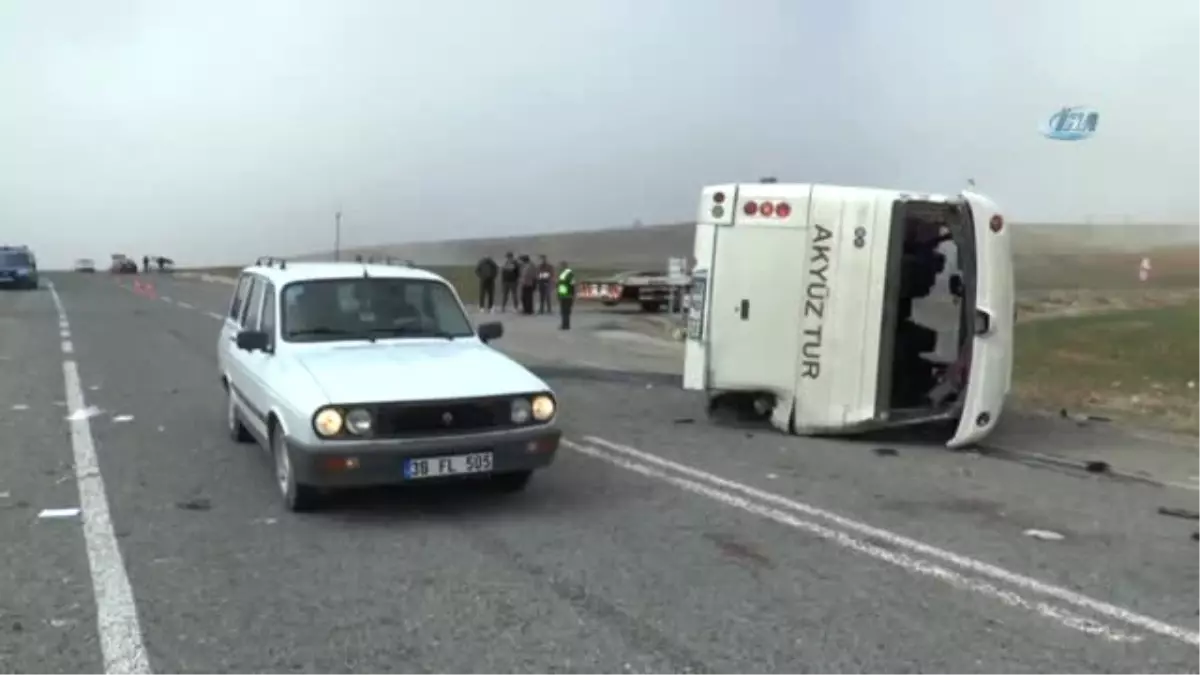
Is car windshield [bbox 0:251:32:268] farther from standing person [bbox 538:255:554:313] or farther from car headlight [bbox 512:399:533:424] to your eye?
car headlight [bbox 512:399:533:424]

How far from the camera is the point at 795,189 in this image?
10.8 metres

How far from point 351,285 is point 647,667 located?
485cm

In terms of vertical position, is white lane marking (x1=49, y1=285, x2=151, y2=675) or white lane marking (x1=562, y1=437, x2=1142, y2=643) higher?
white lane marking (x1=562, y1=437, x2=1142, y2=643)

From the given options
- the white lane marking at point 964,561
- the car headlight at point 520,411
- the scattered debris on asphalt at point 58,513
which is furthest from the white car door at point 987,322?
the scattered debris on asphalt at point 58,513

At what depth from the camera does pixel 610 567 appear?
621 cm

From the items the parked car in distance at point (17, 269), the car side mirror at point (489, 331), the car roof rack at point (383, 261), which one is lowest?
the parked car in distance at point (17, 269)

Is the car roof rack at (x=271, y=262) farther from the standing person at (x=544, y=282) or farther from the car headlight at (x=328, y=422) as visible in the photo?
the standing person at (x=544, y=282)

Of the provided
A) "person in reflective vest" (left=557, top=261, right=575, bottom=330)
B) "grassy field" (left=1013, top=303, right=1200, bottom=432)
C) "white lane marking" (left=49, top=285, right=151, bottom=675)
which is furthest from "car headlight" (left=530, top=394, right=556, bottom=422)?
"person in reflective vest" (left=557, top=261, right=575, bottom=330)

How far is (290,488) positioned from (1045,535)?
15.8ft

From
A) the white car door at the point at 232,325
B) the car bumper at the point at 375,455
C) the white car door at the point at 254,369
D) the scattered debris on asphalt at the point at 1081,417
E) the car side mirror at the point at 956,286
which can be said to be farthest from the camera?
the scattered debris on asphalt at the point at 1081,417

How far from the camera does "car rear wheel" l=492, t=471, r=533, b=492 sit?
314 inches

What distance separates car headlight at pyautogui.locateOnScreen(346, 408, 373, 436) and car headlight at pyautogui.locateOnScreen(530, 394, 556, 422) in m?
1.07

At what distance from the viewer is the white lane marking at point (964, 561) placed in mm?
5398

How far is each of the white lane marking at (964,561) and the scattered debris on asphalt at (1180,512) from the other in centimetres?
238
